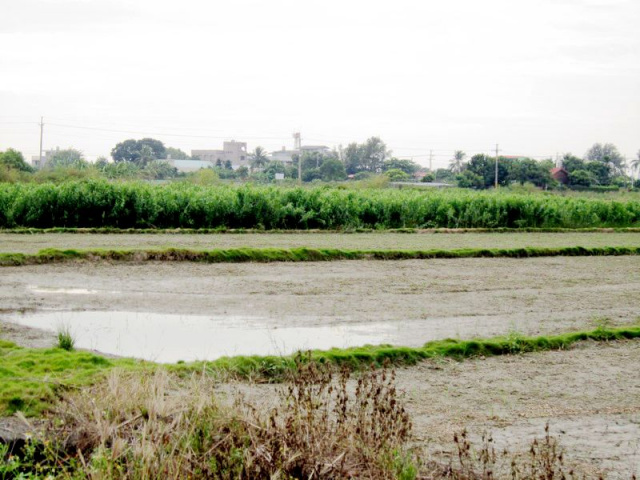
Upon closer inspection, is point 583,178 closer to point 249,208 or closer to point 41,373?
point 249,208

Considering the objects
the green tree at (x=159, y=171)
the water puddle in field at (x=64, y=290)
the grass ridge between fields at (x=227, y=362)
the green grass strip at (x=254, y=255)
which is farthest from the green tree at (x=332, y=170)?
the grass ridge between fields at (x=227, y=362)

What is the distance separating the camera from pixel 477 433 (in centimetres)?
542

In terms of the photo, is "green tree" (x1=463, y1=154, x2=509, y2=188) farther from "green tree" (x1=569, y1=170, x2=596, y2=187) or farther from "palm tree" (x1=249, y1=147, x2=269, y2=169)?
"palm tree" (x1=249, y1=147, x2=269, y2=169)

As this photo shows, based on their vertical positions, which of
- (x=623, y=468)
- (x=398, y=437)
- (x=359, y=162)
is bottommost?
(x=623, y=468)

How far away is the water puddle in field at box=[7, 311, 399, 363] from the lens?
26.7 ft

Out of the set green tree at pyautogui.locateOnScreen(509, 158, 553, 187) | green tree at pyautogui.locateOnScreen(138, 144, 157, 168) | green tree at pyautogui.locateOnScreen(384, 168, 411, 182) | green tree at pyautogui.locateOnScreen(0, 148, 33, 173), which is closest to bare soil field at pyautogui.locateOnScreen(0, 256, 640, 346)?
green tree at pyautogui.locateOnScreen(0, 148, 33, 173)

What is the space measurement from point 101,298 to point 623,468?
8190mm

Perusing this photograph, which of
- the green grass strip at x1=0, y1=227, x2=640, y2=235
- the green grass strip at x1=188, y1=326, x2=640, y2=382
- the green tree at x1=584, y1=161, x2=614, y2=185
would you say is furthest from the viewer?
the green tree at x1=584, y1=161, x2=614, y2=185

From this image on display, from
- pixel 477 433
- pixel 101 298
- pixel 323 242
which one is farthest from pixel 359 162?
pixel 477 433

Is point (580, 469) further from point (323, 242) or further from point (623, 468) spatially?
point (323, 242)

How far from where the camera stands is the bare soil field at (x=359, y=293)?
1015cm

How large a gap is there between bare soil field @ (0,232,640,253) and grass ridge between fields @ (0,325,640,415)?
9.08 m

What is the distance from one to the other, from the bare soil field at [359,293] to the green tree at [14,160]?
28.4 meters

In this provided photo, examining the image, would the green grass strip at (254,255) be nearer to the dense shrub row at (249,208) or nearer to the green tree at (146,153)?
the dense shrub row at (249,208)
